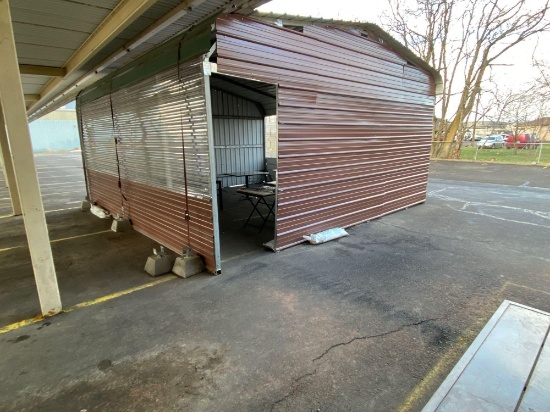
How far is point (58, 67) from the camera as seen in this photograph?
6.01m

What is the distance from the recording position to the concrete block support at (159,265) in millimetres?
3855

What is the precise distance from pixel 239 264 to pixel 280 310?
1.32 m

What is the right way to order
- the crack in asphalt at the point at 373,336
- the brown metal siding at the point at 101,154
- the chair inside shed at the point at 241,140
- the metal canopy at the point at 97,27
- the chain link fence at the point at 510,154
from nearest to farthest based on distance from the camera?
1. the crack in asphalt at the point at 373,336
2. the metal canopy at the point at 97,27
3. the brown metal siding at the point at 101,154
4. the chair inside shed at the point at 241,140
5. the chain link fence at the point at 510,154

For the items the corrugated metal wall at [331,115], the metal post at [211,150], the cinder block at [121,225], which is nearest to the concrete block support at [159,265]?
the metal post at [211,150]

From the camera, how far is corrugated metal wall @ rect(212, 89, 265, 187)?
990 cm

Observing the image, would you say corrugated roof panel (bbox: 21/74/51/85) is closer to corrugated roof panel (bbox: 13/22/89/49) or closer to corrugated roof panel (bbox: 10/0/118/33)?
corrugated roof panel (bbox: 13/22/89/49)

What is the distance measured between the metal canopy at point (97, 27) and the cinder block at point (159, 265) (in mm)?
2811

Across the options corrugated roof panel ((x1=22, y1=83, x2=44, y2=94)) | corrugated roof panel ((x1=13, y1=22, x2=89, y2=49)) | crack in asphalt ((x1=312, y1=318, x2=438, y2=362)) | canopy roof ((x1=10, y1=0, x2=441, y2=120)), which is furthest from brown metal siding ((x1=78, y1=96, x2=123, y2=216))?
crack in asphalt ((x1=312, y1=318, x2=438, y2=362))

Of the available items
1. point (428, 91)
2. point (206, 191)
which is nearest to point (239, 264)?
point (206, 191)

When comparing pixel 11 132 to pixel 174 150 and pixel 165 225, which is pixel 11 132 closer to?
pixel 174 150

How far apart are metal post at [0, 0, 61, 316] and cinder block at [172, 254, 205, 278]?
132cm

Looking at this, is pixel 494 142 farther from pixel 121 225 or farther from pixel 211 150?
pixel 121 225

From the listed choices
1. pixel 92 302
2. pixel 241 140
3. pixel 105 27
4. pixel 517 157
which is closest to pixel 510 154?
pixel 517 157

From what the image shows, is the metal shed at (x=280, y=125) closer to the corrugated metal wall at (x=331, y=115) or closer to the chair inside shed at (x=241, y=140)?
the corrugated metal wall at (x=331, y=115)
